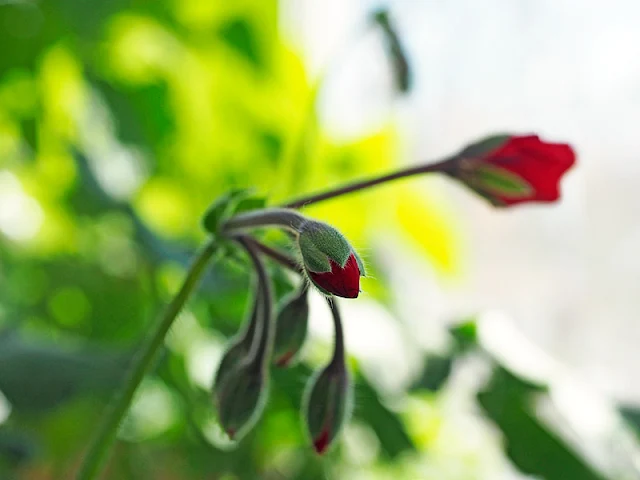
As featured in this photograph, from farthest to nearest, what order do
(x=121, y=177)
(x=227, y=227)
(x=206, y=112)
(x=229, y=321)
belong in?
(x=206, y=112)
(x=121, y=177)
(x=229, y=321)
(x=227, y=227)

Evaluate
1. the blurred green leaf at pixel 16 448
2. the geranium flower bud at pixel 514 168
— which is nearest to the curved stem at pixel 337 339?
the geranium flower bud at pixel 514 168

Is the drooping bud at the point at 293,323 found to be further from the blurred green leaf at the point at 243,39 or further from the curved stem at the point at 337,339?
the blurred green leaf at the point at 243,39

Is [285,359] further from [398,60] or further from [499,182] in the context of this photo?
[398,60]

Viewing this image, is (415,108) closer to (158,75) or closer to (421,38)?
(421,38)

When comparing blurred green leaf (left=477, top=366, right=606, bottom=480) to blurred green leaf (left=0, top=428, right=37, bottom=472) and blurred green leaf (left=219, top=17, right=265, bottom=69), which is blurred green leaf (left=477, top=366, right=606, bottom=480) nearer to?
blurred green leaf (left=0, top=428, right=37, bottom=472)

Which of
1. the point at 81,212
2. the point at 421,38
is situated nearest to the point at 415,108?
the point at 421,38

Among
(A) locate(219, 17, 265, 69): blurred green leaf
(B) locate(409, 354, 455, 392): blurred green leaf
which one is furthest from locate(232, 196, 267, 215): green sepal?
(A) locate(219, 17, 265, 69): blurred green leaf
